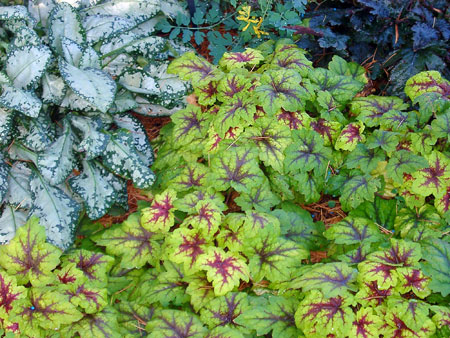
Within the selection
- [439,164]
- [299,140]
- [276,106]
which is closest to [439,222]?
[439,164]

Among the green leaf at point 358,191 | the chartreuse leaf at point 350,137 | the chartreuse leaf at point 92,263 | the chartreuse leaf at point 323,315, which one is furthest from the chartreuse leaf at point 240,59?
the chartreuse leaf at point 323,315

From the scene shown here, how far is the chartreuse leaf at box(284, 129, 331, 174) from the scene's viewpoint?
2.53m

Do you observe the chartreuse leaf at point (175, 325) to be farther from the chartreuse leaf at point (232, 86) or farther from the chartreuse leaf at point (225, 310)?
the chartreuse leaf at point (232, 86)

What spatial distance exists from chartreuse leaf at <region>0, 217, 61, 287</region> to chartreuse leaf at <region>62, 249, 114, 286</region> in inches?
6.0

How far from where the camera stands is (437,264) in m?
2.03

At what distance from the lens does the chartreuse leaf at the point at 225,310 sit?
2070 millimetres

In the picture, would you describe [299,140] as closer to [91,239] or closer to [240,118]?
[240,118]

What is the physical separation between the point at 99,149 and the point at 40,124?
0.37 meters

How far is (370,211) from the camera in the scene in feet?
8.27

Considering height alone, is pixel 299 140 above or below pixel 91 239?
above

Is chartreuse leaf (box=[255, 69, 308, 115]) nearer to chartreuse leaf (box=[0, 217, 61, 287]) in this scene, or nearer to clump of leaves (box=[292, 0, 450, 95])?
clump of leaves (box=[292, 0, 450, 95])

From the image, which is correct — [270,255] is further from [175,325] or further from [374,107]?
[374,107]

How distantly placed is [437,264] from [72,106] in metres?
2.08

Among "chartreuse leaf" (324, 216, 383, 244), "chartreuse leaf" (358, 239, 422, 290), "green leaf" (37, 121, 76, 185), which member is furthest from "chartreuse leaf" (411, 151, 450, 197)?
"green leaf" (37, 121, 76, 185)
